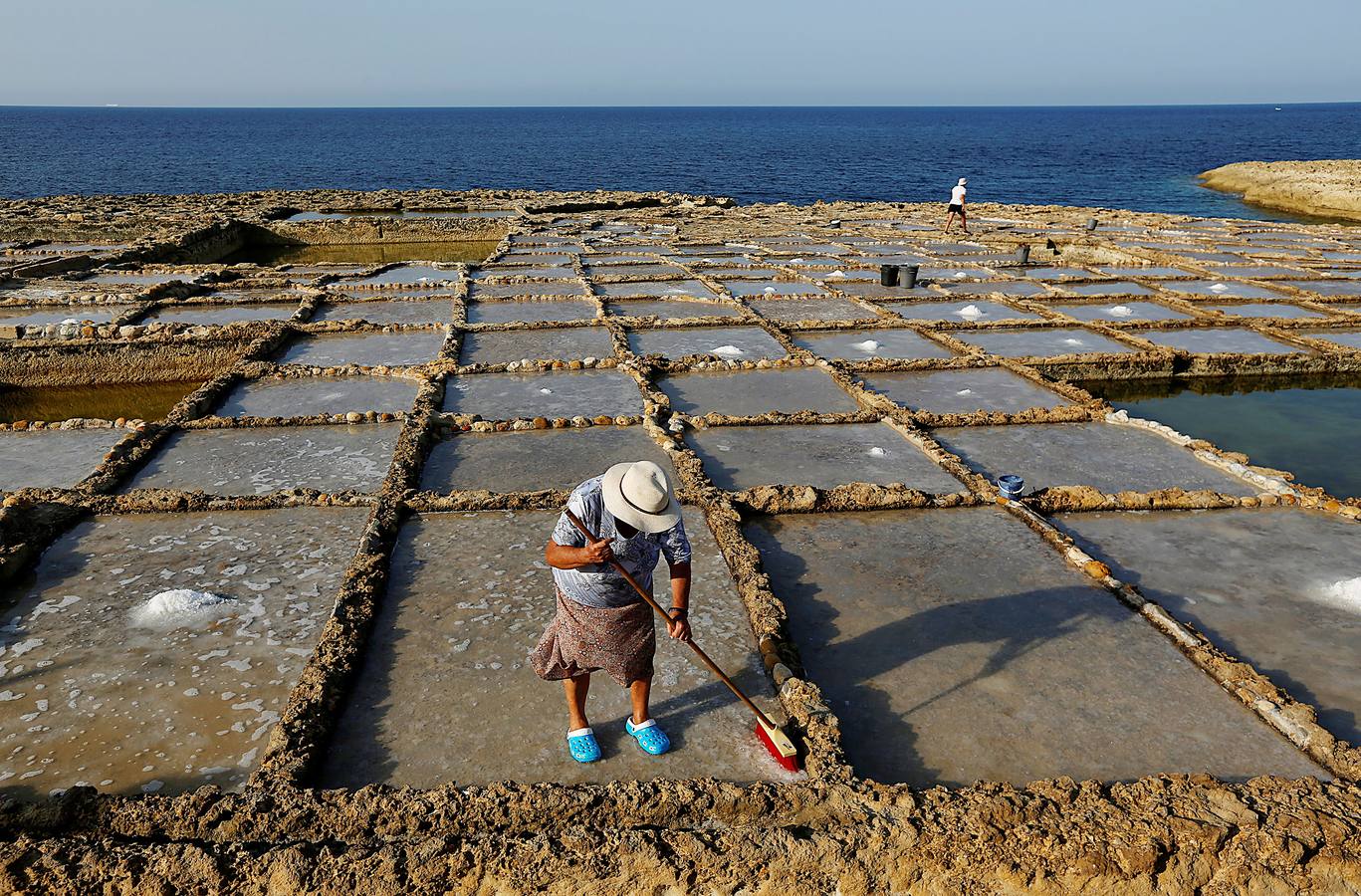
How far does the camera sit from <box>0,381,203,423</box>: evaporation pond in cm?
869

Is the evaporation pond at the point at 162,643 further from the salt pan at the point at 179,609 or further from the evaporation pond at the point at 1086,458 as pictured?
the evaporation pond at the point at 1086,458

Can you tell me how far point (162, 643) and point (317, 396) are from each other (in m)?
3.95

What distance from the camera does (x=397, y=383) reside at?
25.4 ft

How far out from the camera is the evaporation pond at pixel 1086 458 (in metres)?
5.71

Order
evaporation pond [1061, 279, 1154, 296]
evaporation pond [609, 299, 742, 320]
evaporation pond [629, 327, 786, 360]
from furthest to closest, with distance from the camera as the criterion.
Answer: evaporation pond [1061, 279, 1154, 296] → evaporation pond [609, 299, 742, 320] → evaporation pond [629, 327, 786, 360]

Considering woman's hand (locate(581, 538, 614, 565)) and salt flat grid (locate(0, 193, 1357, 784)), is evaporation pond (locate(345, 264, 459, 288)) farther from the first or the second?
woman's hand (locate(581, 538, 614, 565))

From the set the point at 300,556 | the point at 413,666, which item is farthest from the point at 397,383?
the point at 413,666

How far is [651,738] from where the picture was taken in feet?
10.4

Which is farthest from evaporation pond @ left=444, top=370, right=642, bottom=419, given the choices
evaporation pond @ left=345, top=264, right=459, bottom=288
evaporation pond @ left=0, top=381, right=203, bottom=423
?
evaporation pond @ left=345, top=264, right=459, bottom=288

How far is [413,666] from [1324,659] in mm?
4381

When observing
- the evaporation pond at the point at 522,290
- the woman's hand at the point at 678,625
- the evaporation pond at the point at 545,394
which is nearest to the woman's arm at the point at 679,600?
the woman's hand at the point at 678,625

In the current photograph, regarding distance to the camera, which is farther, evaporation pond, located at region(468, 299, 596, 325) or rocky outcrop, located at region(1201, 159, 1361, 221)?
rocky outcrop, located at region(1201, 159, 1361, 221)

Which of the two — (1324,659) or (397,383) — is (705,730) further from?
(397,383)

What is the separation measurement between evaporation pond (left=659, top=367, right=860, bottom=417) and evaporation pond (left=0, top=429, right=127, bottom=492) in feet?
14.9
